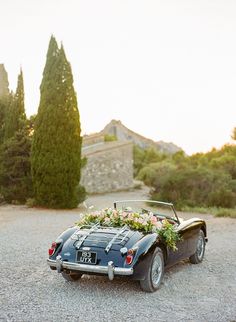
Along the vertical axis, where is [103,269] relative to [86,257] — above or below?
below

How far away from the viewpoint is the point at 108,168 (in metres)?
28.9

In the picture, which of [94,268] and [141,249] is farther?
[141,249]

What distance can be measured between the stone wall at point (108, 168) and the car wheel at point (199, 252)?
18.5 m

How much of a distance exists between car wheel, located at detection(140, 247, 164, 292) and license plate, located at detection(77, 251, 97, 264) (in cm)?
74

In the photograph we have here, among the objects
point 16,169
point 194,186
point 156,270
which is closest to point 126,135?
point 194,186

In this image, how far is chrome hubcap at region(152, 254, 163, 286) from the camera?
687 centimetres

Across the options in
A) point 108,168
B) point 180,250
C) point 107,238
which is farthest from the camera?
point 108,168

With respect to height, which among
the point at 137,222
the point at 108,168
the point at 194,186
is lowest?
the point at 137,222

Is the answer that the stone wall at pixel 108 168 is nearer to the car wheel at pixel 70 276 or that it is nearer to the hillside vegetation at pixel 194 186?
the hillside vegetation at pixel 194 186

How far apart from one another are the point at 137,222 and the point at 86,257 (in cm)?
106

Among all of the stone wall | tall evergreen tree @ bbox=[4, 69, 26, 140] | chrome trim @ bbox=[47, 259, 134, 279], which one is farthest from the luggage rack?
the stone wall

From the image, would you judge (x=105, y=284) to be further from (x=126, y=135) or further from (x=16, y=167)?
(x=126, y=135)

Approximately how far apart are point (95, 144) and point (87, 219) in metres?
24.8

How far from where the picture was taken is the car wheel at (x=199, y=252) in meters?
8.81
